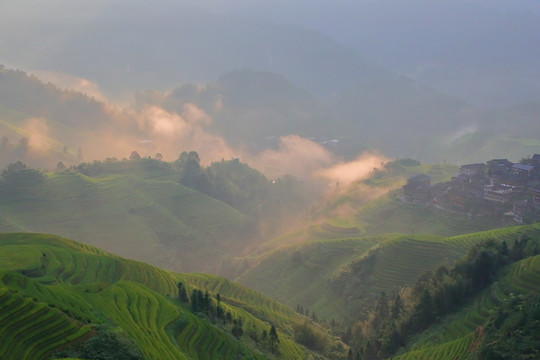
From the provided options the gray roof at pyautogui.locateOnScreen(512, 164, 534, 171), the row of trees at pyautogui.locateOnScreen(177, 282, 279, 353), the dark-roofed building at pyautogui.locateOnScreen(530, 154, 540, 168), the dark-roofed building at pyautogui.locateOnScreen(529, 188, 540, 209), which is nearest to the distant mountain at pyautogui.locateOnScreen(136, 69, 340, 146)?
the dark-roofed building at pyautogui.locateOnScreen(530, 154, 540, 168)

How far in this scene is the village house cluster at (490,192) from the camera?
60.0m

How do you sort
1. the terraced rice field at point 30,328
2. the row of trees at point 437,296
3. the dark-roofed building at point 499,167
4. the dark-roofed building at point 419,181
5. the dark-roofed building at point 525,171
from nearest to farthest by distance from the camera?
1. the terraced rice field at point 30,328
2. the row of trees at point 437,296
3. the dark-roofed building at point 525,171
4. the dark-roofed building at point 499,167
5. the dark-roofed building at point 419,181

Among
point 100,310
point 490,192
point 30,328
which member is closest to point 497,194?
point 490,192

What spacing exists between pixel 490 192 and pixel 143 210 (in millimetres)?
53772

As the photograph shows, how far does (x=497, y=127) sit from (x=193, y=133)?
117693 millimetres

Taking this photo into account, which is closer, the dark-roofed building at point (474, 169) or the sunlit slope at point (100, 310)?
the sunlit slope at point (100, 310)

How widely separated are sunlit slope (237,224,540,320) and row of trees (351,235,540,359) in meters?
7.94

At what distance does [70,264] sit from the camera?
Result: 110ft

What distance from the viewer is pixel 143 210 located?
78.5 metres

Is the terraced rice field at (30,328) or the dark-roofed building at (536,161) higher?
the dark-roofed building at (536,161)

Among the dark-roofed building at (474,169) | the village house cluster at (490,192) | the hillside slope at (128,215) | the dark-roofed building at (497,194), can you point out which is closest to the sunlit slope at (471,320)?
the village house cluster at (490,192)

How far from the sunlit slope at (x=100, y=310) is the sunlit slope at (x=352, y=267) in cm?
955

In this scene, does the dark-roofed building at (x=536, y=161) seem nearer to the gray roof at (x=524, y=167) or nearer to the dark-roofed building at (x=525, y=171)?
the gray roof at (x=524, y=167)

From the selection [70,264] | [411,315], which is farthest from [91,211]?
[411,315]
